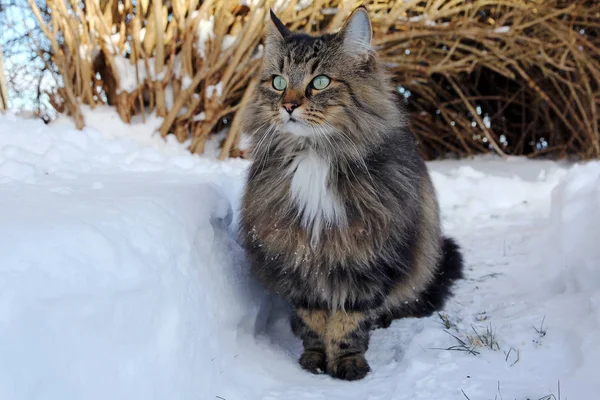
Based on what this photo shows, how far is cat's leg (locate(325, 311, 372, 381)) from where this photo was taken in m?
2.28

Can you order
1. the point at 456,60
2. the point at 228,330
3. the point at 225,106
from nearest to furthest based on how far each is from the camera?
1. the point at 228,330
2. the point at 225,106
3. the point at 456,60

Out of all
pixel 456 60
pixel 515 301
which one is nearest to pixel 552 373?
pixel 515 301

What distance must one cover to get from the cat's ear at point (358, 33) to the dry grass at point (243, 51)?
1.80 m

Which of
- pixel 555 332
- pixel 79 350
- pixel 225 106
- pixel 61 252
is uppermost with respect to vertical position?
pixel 61 252

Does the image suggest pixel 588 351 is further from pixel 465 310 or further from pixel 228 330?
pixel 228 330

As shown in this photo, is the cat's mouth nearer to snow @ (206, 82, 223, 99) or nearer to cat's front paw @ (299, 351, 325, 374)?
cat's front paw @ (299, 351, 325, 374)

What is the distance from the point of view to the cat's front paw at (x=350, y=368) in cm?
220

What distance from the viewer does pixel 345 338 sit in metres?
2.32

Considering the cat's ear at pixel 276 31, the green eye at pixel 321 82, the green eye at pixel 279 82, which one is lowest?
the green eye at pixel 279 82

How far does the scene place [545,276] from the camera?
9.07ft

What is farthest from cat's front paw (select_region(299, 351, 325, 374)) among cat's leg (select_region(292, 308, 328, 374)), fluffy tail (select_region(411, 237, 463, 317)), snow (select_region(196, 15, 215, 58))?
snow (select_region(196, 15, 215, 58))

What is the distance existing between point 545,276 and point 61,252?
87.5 inches

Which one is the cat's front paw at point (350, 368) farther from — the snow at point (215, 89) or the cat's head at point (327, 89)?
the snow at point (215, 89)

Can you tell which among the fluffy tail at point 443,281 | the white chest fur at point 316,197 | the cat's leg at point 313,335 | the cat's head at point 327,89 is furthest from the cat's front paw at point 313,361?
the cat's head at point 327,89
